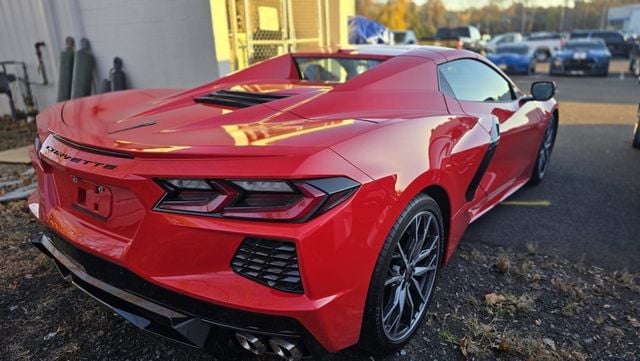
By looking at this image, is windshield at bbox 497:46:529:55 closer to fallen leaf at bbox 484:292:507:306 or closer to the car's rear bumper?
fallen leaf at bbox 484:292:507:306

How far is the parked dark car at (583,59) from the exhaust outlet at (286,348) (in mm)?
18791

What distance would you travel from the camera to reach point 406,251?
2.15 m

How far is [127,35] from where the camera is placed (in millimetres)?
7227

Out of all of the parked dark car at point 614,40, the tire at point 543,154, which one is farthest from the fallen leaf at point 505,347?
the parked dark car at point 614,40

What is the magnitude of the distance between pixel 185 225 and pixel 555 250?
2760 mm

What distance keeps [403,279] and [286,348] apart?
72 cm

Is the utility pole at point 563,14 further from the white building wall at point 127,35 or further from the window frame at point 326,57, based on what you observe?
the window frame at point 326,57

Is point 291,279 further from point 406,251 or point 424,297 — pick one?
point 424,297

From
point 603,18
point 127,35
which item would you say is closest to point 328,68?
point 127,35

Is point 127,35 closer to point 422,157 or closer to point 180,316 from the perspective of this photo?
point 422,157

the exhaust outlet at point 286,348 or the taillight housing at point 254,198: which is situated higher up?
the taillight housing at point 254,198

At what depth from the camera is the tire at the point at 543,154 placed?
4.46 meters

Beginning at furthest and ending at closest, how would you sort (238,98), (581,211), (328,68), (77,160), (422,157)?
(581,211) < (328,68) < (238,98) < (422,157) < (77,160)

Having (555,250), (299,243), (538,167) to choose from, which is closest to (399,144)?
(299,243)
